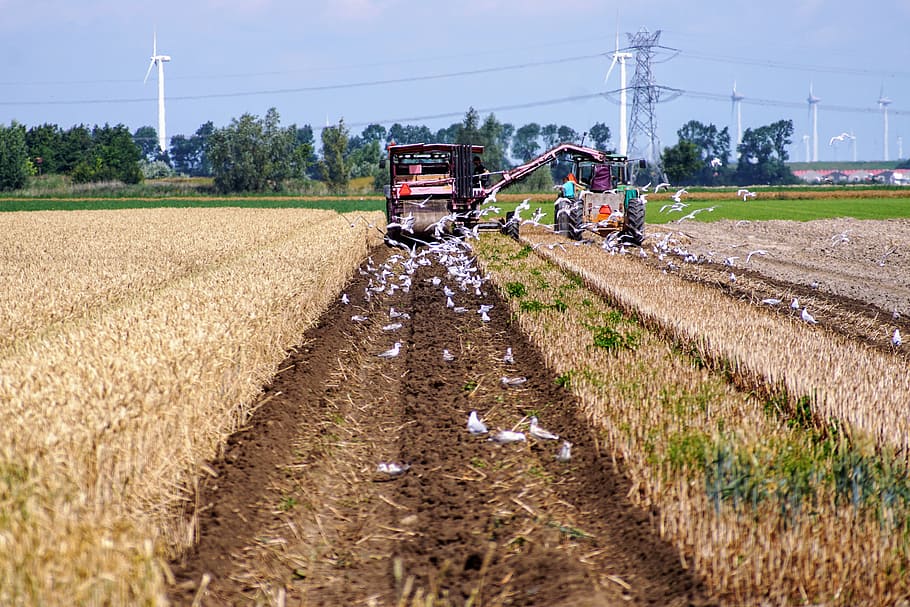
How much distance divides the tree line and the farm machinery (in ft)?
87.7

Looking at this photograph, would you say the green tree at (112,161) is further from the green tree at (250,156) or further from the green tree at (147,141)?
the green tree at (147,141)

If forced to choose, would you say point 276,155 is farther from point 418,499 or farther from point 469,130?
point 418,499

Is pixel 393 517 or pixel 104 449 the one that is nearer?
pixel 104 449

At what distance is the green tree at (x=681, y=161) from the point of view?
3844 inches

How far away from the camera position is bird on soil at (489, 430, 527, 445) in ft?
21.9

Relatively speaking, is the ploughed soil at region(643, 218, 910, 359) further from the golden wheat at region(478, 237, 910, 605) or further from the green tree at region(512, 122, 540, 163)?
the green tree at region(512, 122, 540, 163)

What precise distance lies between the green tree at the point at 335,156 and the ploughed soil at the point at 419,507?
9094cm

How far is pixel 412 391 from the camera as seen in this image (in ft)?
29.3

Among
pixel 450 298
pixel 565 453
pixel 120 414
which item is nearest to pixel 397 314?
pixel 450 298

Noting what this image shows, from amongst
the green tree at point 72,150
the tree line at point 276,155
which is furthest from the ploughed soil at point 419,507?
the green tree at point 72,150

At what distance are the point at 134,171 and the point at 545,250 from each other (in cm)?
8594

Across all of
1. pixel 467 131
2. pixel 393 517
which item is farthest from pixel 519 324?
pixel 467 131

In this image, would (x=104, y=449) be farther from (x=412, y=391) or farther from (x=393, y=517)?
(x=412, y=391)

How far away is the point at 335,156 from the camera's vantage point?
9950 centimetres
